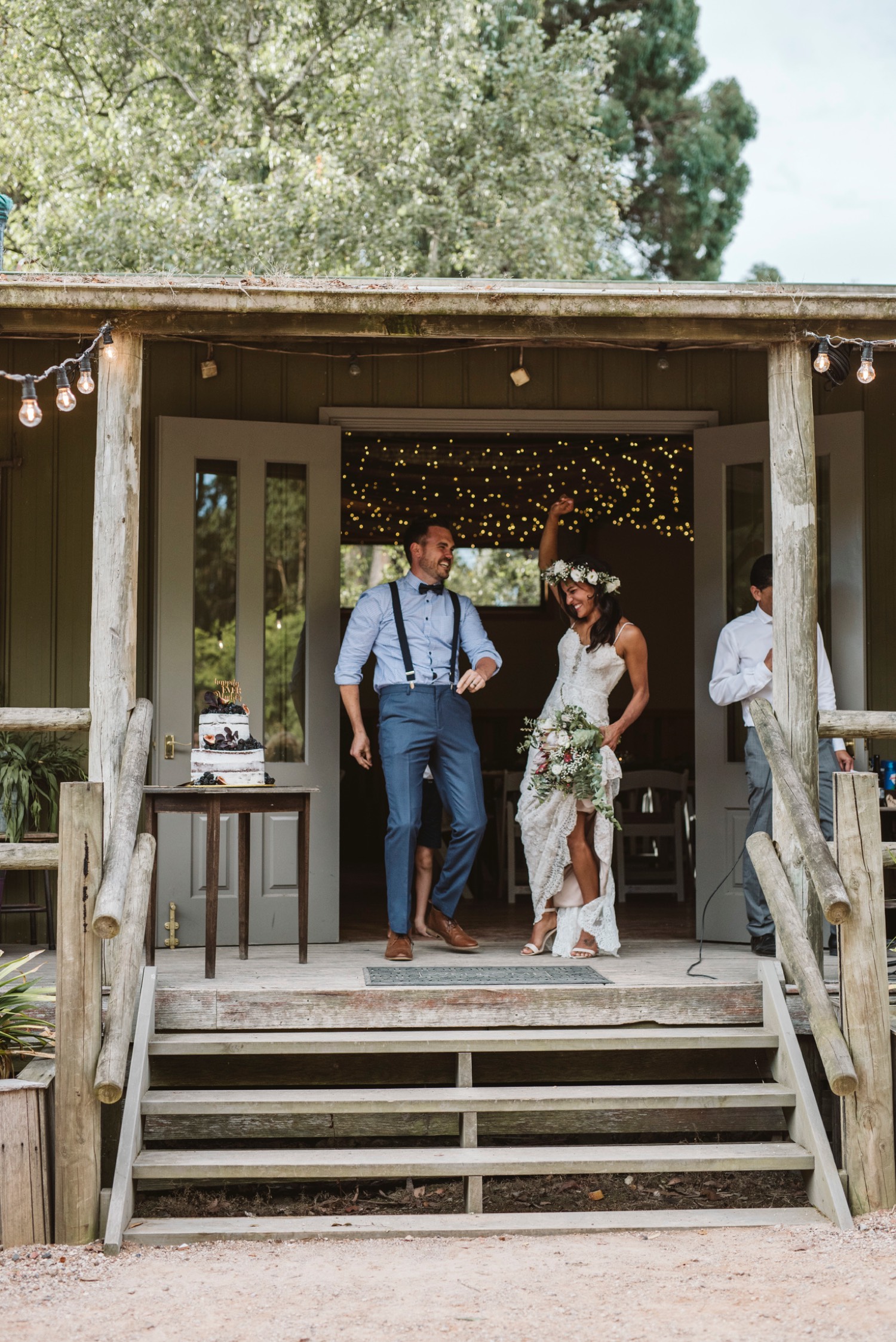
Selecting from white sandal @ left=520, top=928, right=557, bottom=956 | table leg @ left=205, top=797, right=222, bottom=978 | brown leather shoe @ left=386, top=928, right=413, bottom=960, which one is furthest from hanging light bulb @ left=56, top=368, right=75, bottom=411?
white sandal @ left=520, top=928, right=557, bottom=956

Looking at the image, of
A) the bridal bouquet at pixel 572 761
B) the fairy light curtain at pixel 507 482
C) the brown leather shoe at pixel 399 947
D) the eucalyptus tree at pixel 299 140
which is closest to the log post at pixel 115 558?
the brown leather shoe at pixel 399 947

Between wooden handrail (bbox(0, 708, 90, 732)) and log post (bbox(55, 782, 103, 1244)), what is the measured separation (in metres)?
0.44

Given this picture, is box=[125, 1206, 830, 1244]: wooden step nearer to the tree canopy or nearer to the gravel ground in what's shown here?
the gravel ground

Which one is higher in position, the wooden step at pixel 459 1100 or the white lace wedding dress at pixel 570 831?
the white lace wedding dress at pixel 570 831

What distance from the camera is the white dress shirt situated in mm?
5531

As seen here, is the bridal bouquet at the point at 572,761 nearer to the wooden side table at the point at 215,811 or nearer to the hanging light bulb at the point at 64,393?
the wooden side table at the point at 215,811

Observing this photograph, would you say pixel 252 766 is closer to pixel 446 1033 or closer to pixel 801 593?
pixel 446 1033

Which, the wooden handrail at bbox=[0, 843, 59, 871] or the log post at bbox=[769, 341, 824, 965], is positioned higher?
the log post at bbox=[769, 341, 824, 965]

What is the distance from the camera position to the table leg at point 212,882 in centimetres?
469

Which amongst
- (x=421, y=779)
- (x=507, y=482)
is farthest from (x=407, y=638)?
(x=507, y=482)

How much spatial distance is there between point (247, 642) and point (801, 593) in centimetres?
254

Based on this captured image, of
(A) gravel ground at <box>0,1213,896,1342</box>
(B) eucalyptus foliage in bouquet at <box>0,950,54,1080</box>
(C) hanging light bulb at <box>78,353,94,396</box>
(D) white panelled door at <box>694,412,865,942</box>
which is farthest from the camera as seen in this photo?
(D) white panelled door at <box>694,412,865,942</box>

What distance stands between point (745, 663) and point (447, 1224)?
2.71 metres

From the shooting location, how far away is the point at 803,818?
4266mm
